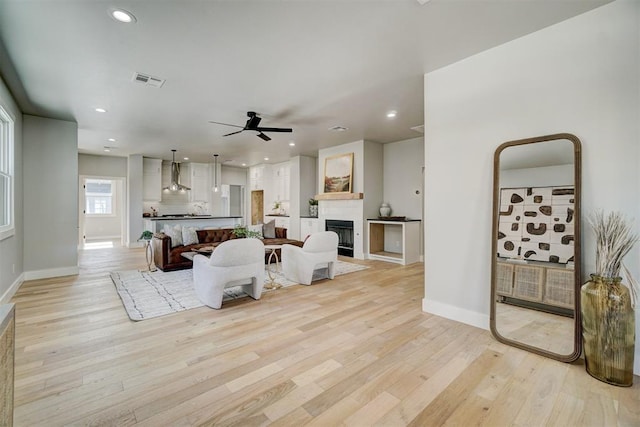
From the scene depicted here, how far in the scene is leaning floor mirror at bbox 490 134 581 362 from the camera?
2381mm

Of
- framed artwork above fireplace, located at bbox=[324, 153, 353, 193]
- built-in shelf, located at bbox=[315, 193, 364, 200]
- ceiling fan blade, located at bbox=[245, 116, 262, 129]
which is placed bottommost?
built-in shelf, located at bbox=[315, 193, 364, 200]

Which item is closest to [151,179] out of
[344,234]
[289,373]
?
[344,234]

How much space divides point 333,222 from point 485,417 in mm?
5997

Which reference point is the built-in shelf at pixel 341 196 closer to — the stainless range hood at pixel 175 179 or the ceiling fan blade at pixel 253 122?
the ceiling fan blade at pixel 253 122

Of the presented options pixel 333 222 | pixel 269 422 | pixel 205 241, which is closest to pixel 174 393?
pixel 269 422

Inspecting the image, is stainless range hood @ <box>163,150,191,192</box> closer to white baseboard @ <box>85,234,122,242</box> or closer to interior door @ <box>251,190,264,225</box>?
interior door @ <box>251,190,264,225</box>

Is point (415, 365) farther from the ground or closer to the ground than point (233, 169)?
closer to the ground

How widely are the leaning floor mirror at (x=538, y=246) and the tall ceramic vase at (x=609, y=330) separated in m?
0.23

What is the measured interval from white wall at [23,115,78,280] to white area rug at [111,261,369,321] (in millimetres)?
1019

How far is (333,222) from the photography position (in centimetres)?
759

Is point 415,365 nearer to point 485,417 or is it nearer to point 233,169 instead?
point 485,417

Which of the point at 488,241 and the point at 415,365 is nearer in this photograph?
the point at 415,365

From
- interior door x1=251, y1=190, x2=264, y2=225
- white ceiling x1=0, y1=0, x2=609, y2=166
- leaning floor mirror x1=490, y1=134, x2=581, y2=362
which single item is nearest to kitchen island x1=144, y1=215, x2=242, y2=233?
white ceiling x1=0, y1=0, x2=609, y2=166

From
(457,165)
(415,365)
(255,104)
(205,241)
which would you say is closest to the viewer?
(415,365)
